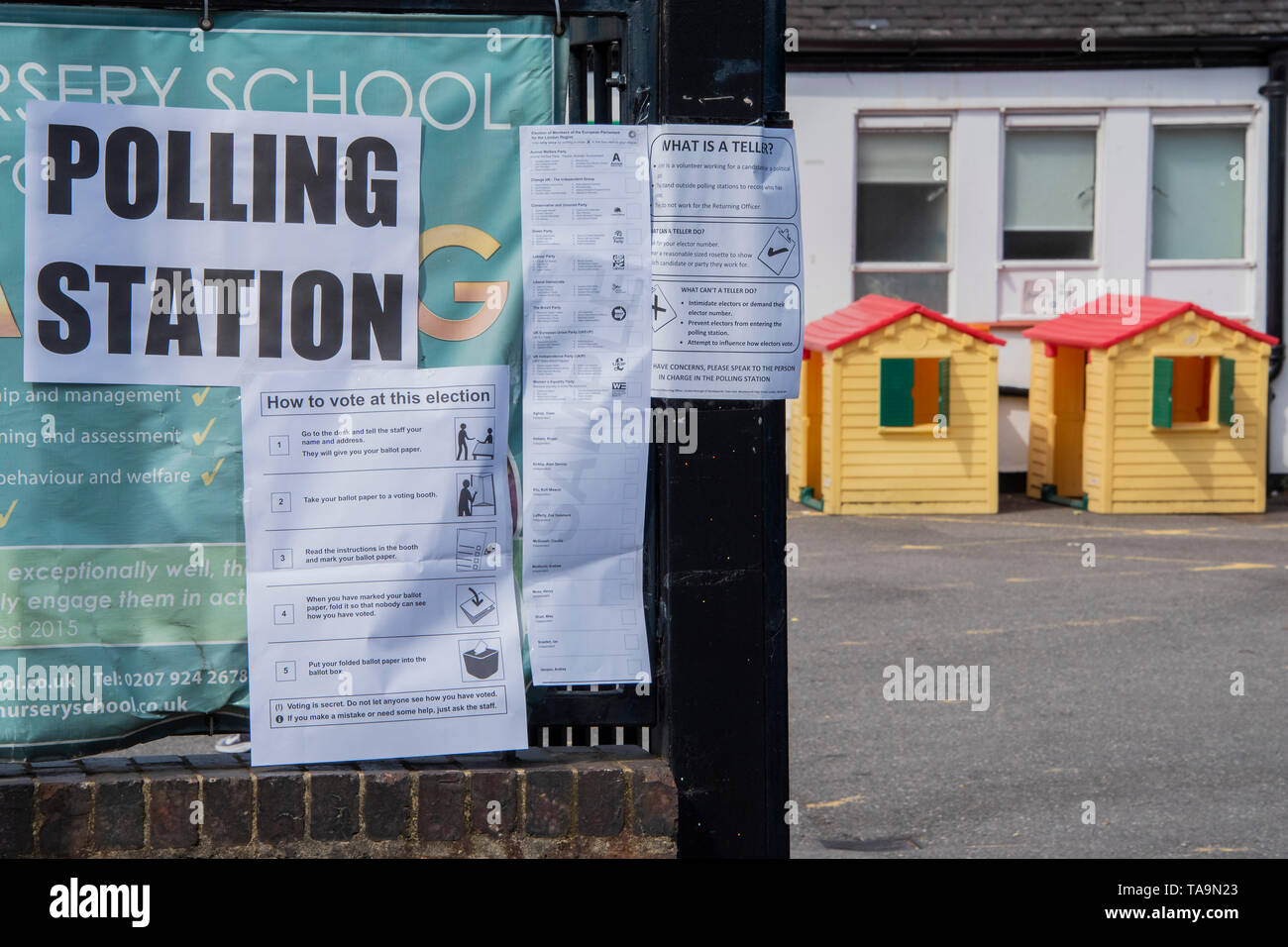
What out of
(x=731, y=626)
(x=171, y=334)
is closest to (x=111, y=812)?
(x=171, y=334)

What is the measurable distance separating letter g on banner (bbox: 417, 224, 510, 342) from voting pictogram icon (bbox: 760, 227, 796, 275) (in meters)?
0.55

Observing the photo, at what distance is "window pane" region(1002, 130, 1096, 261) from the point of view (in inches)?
720

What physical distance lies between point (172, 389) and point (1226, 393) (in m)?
13.8

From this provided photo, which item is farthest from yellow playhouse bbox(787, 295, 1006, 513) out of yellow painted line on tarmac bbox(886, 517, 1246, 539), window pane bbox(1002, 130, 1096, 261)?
window pane bbox(1002, 130, 1096, 261)

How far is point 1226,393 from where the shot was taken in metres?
15.4

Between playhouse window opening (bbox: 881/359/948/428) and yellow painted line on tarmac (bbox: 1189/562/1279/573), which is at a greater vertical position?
playhouse window opening (bbox: 881/359/948/428)

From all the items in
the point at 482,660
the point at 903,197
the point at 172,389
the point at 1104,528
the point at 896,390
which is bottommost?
the point at 1104,528

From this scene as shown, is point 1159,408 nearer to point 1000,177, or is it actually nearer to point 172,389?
point 1000,177

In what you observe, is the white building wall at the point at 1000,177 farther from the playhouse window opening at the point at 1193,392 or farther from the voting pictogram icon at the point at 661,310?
A: the voting pictogram icon at the point at 661,310

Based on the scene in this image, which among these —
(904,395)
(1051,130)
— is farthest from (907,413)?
(1051,130)

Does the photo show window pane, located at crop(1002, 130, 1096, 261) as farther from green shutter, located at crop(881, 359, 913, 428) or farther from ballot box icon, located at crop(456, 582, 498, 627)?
ballot box icon, located at crop(456, 582, 498, 627)

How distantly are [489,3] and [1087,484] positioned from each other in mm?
13385

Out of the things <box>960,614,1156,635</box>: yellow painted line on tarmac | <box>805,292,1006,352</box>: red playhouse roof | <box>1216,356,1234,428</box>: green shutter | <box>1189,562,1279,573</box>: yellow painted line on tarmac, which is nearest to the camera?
<box>960,614,1156,635</box>: yellow painted line on tarmac
